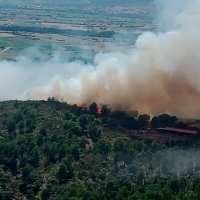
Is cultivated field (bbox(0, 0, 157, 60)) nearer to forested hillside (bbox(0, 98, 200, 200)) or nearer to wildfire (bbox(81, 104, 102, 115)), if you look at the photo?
wildfire (bbox(81, 104, 102, 115))

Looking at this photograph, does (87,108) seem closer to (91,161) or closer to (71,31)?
(91,161)

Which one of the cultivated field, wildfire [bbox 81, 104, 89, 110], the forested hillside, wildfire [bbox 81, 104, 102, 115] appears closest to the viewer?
the forested hillside

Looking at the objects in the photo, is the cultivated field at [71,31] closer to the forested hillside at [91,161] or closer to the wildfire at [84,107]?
the wildfire at [84,107]

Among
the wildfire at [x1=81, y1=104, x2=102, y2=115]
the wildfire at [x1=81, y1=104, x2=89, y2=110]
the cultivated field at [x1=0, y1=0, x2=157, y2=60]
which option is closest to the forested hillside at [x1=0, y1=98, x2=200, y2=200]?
the wildfire at [x1=81, y1=104, x2=102, y2=115]

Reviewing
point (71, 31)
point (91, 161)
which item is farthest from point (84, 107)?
point (71, 31)

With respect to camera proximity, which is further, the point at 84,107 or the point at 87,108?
the point at 84,107

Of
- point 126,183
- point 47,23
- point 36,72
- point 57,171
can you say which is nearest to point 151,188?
point 126,183

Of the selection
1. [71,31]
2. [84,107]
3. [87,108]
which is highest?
[71,31]

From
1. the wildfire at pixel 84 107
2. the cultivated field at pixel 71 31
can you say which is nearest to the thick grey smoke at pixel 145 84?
the wildfire at pixel 84 107

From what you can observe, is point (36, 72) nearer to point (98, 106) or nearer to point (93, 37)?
point (98, 106)
